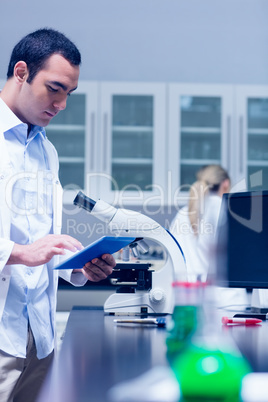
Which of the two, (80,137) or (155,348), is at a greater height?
(80,137)

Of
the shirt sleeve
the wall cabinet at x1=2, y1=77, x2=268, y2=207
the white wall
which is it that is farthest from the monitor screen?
the white wall

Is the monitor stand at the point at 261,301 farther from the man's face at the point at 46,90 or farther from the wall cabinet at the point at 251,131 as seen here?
the wall cabinet at the point at 251,131

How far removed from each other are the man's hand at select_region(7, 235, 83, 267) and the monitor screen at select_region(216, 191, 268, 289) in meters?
0.65

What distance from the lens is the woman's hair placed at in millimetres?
3121

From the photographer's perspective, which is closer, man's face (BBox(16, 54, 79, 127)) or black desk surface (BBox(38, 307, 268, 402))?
black desk surface (BBox(38, 307, 268, 402))

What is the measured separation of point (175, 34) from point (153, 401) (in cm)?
380

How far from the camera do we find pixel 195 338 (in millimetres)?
655

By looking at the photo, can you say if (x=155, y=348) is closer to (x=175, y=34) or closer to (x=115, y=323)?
(x=115, y=323)

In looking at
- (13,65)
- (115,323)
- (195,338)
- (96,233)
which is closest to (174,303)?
(195,338)

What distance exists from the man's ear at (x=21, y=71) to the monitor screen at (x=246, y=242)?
816 mm

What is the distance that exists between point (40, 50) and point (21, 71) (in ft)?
0.28

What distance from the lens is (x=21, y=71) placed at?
150 cm

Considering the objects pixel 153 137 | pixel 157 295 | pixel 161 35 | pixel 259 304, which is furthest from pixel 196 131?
pixel 157 295

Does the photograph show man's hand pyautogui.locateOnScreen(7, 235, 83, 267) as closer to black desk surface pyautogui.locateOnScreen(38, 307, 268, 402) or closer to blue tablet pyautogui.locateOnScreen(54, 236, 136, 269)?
blue tablet pyautogui.locateOnScreen(54, 236, 136, 269)
